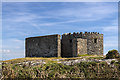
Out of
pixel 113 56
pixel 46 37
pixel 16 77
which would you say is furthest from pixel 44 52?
pixel 16 77

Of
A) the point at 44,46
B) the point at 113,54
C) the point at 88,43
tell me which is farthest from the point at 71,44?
the point at 113,54

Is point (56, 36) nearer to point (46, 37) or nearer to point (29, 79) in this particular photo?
point (46, 37)

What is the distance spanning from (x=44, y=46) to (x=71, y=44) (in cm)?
644

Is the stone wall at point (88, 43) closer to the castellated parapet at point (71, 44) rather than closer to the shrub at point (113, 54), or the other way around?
the castellated parapet at point (71, 44)

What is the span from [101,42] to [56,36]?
1064 cm

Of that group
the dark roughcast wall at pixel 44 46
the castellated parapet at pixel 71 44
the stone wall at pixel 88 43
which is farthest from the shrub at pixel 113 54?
the dark roughcast wall at pixel 44 46

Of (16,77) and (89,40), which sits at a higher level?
(89,40)

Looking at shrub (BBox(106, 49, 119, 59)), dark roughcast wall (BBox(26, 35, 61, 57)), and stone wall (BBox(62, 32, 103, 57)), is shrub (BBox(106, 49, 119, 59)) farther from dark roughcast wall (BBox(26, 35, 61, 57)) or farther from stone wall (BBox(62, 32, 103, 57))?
dark roughcast wall (BBox(26, 35, 61, 57))

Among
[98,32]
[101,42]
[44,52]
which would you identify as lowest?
[44,52]

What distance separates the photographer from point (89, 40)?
32.9 meters

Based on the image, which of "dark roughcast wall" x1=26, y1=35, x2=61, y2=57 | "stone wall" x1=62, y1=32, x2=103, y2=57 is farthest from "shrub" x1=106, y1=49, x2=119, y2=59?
"dark roughcast wall" x1=26, y1=35, x2=61, y2=57

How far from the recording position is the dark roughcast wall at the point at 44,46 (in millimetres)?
32625

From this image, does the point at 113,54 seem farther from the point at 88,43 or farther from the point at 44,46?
the point at 44,46

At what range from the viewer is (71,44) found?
108 ft
